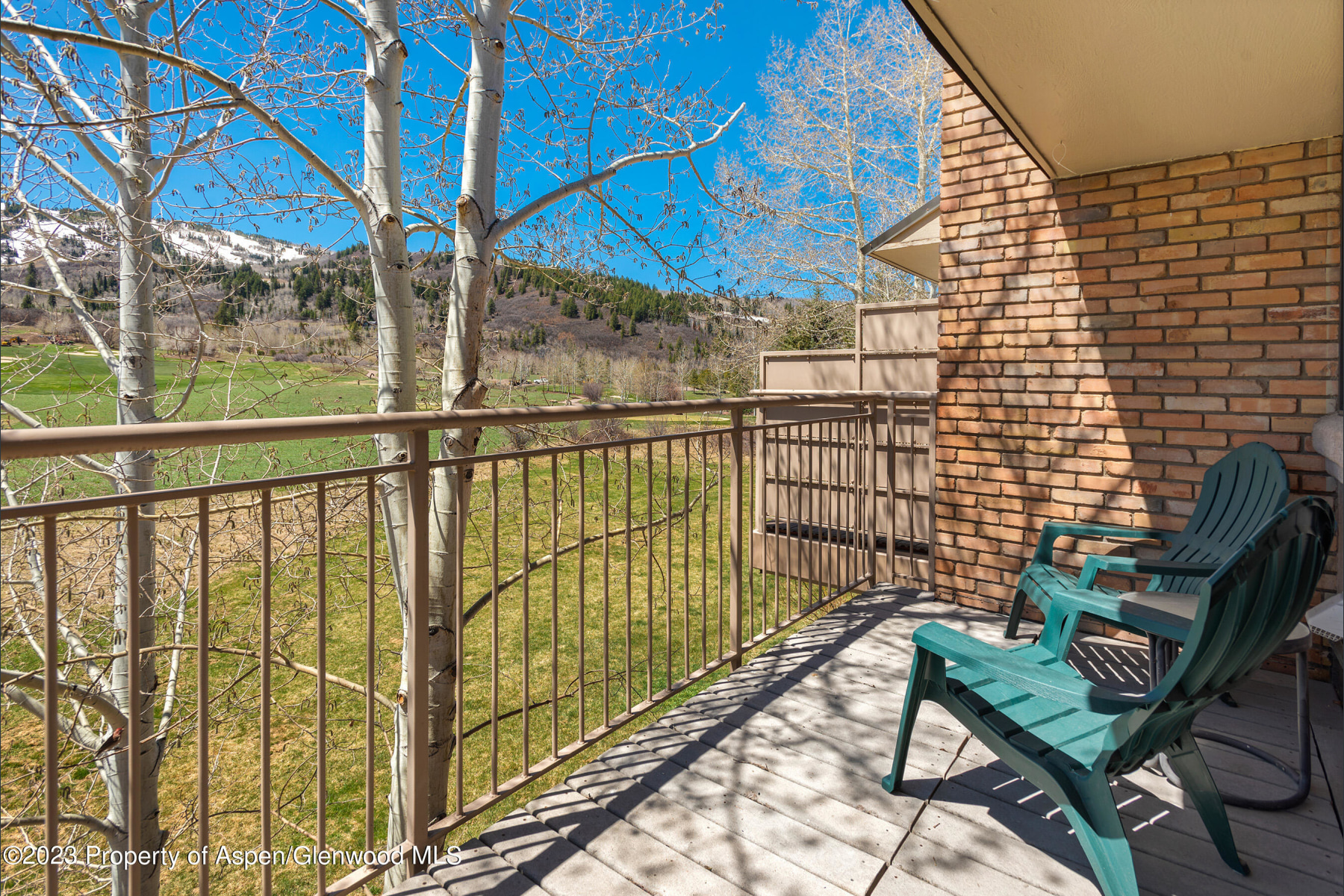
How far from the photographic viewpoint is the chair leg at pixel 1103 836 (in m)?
1.35

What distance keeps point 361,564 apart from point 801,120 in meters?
13.5

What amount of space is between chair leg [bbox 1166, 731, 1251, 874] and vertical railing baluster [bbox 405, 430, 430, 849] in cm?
180

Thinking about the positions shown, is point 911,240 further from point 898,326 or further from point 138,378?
point 138,378

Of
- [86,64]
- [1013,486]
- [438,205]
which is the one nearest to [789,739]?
[1013,486]

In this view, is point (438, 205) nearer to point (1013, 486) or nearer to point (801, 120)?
point (1013, 486)

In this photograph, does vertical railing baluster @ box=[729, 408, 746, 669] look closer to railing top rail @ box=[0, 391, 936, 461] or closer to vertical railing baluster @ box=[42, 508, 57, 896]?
railing top rail @ box=[0, 391, 936, 461]

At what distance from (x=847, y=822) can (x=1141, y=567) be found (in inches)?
61.3

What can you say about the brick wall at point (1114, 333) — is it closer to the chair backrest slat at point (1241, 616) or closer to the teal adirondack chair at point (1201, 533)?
the teal adirondack chair at point (1201, 533)

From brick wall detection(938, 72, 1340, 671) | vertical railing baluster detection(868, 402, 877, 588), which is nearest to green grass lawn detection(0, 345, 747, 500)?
vertical railing baluster detection(868, 402, 877, 588)

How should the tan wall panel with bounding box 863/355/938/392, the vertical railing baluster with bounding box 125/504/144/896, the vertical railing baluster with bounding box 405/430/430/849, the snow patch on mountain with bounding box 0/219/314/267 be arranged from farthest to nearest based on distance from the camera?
1. the tan wall panel with bounding box 863/355/938/392
2. the snow patch on mountain with bounding box 0/219/314/267
3. the vertical railing baluster with bounding box 405/430/430/849
4. the vertical railing baluster with bounding box 125/504/144/896

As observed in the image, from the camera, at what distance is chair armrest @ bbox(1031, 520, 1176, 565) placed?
2.94m

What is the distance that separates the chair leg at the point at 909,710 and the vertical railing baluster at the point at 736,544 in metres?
0.93

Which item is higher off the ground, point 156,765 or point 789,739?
point 789,739

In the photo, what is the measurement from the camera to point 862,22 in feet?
45.8
